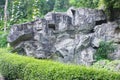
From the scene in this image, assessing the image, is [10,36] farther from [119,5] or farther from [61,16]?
[119,5]

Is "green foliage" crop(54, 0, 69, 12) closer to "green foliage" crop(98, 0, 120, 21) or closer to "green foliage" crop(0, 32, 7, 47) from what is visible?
"green foliage" crop(0, 32, 7, 47)

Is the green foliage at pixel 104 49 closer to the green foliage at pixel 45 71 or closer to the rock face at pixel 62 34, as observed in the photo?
the rock face at pixel 62 34

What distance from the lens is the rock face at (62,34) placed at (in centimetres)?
1253

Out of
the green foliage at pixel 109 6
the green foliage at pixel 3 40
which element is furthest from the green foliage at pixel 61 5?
the green foliage at pixel 109 6

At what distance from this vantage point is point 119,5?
474 inches

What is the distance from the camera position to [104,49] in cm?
1209

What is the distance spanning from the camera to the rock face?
41.1ft

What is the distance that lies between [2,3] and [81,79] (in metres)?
21.7

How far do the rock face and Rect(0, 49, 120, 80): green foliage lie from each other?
2742mm

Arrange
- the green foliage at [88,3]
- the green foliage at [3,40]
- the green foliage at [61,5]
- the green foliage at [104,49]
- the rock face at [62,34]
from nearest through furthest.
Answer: the green foliage at [104,49] < the rock face at [62,34] < the green foliage at [88,3] < the green foliage at [3,40] < the green foliage at [61,5]

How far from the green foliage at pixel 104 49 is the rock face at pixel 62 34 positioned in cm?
30

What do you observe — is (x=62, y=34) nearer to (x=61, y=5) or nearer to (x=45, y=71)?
(x=45, y=71)

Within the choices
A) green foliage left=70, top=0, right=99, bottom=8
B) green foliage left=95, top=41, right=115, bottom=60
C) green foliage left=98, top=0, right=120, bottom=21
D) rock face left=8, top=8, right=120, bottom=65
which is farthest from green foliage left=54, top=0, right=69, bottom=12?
green foliage left=95, top=41, right=115, bottom=60

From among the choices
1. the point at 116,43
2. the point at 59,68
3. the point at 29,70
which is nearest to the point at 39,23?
the point at 116,43
